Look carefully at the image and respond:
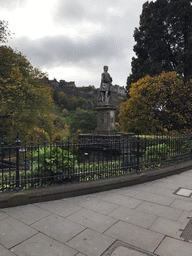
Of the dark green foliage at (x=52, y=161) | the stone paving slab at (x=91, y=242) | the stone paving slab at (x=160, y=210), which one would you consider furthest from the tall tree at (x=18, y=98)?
the stone paving slab at (x=91, y=242)

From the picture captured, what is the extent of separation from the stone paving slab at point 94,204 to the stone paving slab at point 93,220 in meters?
0.20

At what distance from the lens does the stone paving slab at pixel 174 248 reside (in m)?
2.61

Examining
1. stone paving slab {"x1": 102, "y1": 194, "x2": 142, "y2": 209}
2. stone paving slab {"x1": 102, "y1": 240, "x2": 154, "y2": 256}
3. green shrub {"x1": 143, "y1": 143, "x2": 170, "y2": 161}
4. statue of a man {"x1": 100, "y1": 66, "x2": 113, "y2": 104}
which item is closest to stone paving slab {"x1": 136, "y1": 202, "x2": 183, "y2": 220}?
stone paving slab {"x1": 102, "y1": 194, "x2": 142, "y2": 209}

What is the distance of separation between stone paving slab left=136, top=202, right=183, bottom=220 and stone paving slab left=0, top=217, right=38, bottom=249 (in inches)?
89.9

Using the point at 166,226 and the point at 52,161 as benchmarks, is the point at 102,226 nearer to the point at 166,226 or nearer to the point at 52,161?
the point at 166,226

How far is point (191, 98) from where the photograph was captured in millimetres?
17469

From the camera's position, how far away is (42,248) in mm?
2742

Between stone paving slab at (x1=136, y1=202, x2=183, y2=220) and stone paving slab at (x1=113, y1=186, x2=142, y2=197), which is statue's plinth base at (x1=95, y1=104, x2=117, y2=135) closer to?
stone paving slab at (x1=113, y1=186, x2=142, y2=197)

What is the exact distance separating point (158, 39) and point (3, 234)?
2767 cm

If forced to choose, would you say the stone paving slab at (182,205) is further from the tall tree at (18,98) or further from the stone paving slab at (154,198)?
the tall tree at (18,98)

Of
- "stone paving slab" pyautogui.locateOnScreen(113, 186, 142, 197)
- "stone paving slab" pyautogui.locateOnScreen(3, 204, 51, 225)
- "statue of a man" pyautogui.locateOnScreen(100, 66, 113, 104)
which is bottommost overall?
"stone paving slab" pyautogui.locateOnScreen(3, 204, 51, 225)

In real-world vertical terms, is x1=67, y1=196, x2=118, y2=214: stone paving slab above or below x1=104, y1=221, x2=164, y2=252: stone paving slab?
below

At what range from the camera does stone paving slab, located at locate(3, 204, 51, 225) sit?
3.59 meters

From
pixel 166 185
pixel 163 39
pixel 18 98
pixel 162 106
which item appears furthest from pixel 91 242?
pixel 163 39
